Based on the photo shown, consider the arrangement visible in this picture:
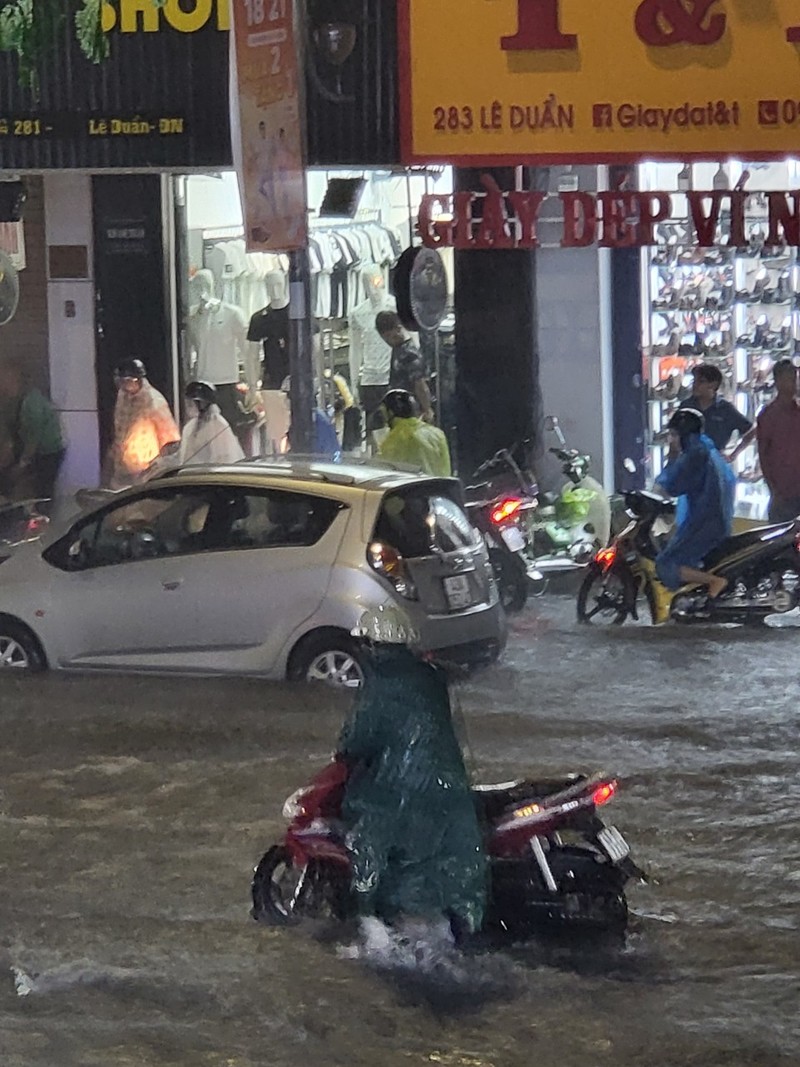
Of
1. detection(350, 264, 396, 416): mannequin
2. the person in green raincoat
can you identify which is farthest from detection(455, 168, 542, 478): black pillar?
the person in green raincoat

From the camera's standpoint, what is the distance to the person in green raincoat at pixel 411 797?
688cm

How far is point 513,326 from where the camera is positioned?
1761cm

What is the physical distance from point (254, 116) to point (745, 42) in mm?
4508

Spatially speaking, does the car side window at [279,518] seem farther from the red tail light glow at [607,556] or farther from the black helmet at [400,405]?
the red tail light glow at [607,556]

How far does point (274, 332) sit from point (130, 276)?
1.44 metres

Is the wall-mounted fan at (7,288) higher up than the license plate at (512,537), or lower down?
higher up

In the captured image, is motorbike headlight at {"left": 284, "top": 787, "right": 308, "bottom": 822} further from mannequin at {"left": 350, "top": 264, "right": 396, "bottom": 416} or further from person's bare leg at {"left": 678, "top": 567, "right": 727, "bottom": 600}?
mannequin at {"left": 350, "top": 264, "right": 396, "bottom": 416}

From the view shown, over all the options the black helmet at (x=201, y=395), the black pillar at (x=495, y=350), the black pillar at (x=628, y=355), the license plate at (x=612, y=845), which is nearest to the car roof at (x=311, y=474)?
the black helmet at (x=201, y=395)

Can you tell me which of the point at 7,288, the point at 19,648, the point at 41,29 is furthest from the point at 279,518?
the point at 7,288

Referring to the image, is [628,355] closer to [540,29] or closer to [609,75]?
[609,75]

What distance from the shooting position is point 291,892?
7531mm

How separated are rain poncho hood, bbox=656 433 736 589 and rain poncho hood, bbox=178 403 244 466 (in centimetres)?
359

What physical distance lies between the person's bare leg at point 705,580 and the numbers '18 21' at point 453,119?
4413 millimetres

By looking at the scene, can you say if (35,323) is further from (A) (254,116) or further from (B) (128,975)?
(B) (128,975)
